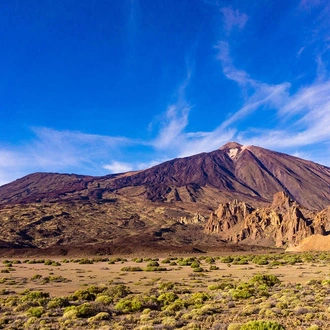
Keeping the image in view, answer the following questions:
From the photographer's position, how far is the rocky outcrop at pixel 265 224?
9525 cm

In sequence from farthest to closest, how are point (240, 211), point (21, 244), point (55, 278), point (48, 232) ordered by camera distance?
point (240, 211)
point (48, 232)
point (21, 244)
point (55, 278)

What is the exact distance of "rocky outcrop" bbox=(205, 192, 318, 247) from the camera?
9525 centimetres

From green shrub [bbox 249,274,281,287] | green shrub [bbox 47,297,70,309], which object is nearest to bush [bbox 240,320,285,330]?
green shrub [bbox 47,297,70,309]

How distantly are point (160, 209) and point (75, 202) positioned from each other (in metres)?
41.5

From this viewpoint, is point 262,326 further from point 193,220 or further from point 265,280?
point 193,220

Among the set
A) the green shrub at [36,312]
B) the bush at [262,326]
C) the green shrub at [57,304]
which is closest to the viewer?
the bush at [262,326]

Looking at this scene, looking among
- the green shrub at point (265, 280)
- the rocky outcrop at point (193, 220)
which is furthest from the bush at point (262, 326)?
the rocky outcrop at point (193, 220)

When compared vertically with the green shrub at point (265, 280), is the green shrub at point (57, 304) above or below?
above

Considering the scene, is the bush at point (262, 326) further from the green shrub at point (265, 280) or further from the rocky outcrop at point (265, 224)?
the rocky outcrop at point (265, 224)

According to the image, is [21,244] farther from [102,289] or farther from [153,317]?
[153,317]

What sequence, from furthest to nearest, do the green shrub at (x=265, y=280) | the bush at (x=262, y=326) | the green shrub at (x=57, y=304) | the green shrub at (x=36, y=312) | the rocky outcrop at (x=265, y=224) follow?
the rocky outcrop at (x=265, y=224) < the green shrub at (x=265, y=280) < the green shrub at (x=57, y=304) < the green shrub at (x=36, y=312) < the bush at (x=262, y=326)

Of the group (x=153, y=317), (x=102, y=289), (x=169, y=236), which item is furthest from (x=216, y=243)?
(x=153, y=317)

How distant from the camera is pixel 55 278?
107ft

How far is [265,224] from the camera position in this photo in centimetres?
10856
